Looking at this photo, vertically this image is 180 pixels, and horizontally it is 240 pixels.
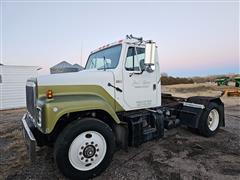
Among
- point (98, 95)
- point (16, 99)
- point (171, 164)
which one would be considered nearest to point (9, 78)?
point (16, 99)

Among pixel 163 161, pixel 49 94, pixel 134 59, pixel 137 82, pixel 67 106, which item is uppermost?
pixel 134 59

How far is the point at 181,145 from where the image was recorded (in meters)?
4.72

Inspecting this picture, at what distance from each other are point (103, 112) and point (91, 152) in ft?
2.50

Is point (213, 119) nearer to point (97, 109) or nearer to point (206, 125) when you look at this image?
point (206, 125)

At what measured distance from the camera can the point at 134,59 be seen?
13.3 ft

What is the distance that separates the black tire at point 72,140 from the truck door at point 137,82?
3.04 feet

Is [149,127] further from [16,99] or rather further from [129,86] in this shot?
[16,99]

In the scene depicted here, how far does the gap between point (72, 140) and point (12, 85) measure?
1269 cm

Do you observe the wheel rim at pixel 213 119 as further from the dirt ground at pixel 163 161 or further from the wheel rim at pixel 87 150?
the wheel rim at pixel 87 150

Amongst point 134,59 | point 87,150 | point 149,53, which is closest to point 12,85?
point 134,59

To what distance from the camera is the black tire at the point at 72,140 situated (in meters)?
2.94

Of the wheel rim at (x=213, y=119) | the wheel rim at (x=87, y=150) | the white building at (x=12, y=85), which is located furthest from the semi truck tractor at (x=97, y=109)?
the white building at (x=12, y=85)

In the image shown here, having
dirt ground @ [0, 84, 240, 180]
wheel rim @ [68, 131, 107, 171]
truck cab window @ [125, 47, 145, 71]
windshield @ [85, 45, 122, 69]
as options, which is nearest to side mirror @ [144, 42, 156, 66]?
truck cab window @ [125, 47, 145, 71]

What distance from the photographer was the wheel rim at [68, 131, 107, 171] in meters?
3.08
